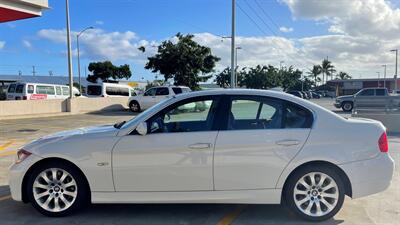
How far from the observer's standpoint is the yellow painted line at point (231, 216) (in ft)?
15.6

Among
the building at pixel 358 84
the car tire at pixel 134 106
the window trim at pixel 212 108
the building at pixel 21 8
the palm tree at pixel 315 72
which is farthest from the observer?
the palm tree at pixel 315 72

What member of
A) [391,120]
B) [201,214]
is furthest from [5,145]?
[391,120]

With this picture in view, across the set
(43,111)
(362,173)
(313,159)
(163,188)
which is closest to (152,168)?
(163,188)

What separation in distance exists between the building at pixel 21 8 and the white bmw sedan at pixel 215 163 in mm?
12747

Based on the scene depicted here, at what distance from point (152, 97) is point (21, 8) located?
12.2 meters

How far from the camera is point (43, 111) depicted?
23.7 metres

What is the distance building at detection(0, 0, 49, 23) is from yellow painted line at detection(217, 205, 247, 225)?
13.8 m

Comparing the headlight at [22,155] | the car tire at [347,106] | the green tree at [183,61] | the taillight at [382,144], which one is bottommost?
the car tire at [347,106]

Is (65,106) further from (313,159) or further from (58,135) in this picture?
(313,159)

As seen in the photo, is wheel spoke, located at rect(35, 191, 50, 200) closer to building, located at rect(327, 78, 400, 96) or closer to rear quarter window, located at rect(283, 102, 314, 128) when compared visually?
rear quarter window, located at rect(283, 102, 314, 128)

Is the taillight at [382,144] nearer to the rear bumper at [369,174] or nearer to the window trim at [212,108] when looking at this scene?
the rear bumper at [369,174]

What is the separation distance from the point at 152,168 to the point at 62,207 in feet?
4.12

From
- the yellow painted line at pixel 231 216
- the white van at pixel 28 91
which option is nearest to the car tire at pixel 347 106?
the white van at pixel 28 91

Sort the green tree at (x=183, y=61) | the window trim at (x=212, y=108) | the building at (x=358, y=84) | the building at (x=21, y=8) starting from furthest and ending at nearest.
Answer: the building at (x=358, y=84)
the green tree at (x=183, y=61)
the building at (x=21, y=8)
the window trim at (x=212, y=108)
